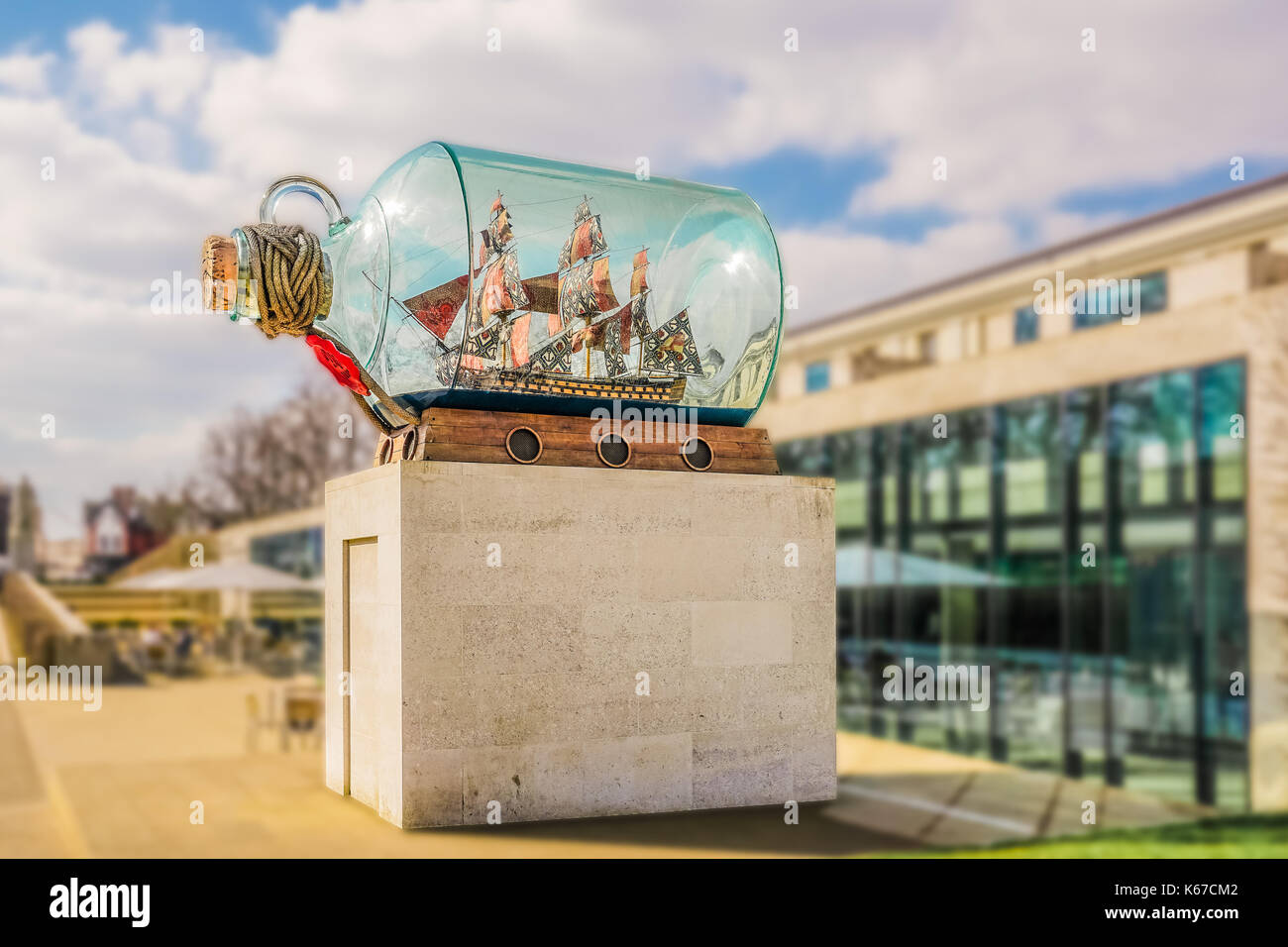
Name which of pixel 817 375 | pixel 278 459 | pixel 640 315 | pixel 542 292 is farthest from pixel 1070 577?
pixel 278 459

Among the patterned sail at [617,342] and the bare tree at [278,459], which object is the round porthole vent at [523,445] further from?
the bare tree at [278,459]

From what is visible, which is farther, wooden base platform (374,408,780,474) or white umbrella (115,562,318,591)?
white umbrella (115,562,318,591)

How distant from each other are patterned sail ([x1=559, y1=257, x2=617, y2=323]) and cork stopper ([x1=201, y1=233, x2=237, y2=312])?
210 cm

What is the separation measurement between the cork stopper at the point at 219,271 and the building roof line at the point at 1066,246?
16762mm

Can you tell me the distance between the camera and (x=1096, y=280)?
2112cm

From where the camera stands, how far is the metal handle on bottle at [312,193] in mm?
7805

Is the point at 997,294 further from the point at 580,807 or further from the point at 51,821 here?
the point at 51,821

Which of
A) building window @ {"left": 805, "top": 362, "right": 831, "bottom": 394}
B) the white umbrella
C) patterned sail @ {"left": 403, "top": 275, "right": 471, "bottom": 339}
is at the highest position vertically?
building window @ {"left": 805, "top": 362, "right": 831, "bottom": 394}

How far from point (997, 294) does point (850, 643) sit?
8638 mm

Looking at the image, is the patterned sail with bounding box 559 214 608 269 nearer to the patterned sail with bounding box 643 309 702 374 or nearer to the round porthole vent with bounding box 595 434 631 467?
the patterned sail with bounding box 643 309 702 374

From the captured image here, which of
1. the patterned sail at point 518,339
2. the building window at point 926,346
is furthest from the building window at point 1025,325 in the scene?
the patterned sail at point 518,339

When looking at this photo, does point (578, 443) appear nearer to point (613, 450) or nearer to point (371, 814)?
point (613, 450)

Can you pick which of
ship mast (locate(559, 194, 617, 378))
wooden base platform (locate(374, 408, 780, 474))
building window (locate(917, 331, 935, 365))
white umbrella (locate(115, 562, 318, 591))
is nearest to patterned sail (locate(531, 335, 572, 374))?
Answer: ship mast (locate(559, 194, 617, 378))

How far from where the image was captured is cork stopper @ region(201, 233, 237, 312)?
293 inches
